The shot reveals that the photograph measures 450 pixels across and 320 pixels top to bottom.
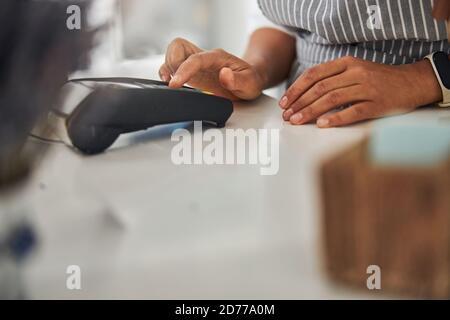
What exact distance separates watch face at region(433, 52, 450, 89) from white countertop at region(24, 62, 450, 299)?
186 mm

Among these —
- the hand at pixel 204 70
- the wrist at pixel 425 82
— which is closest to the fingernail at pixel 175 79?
the hand at pixel 204 70

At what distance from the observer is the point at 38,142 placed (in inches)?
17.9

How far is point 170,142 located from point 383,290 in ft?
0.65

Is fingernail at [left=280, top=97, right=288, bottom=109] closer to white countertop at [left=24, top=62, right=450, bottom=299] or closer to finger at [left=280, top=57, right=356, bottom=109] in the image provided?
finger at [left=280, top=57, right=356, bottom=109]

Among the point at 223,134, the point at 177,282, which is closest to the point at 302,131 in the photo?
the point at 223,134

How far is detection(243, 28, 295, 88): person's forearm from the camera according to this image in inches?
24.2

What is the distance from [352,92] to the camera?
1.67ft

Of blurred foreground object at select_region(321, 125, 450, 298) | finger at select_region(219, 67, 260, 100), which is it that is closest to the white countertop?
blurred foreground object at select_region(321, 125, 450, 298)

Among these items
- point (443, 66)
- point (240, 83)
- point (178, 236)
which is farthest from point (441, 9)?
point (178, 236)

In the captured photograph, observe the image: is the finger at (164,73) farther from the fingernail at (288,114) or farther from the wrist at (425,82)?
the wrist at (425,82)

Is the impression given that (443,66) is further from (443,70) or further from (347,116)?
(347,116)

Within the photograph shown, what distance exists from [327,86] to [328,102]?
0.01 meters

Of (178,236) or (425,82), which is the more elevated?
(425,82)
